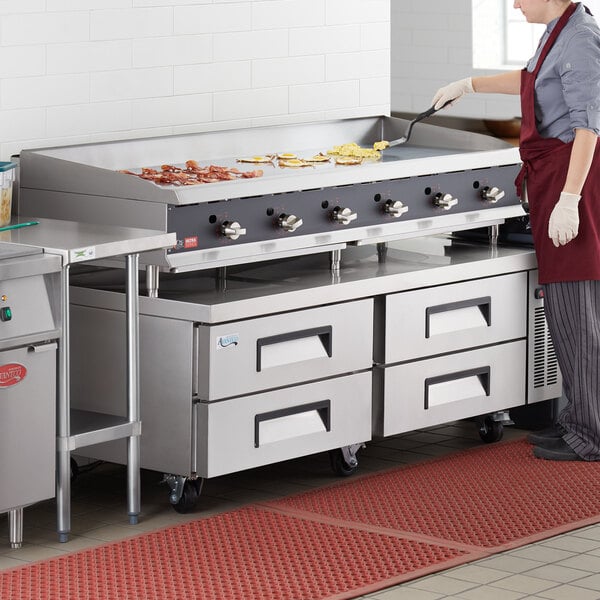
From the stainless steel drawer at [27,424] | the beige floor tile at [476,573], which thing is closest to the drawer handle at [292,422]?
the stainless steel drawer at [27,424]

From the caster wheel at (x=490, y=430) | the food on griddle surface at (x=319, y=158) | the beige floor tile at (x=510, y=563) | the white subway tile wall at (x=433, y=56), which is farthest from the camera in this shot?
the white subway tile wall at (x=433, y=56)

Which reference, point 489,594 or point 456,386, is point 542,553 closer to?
point 489,594

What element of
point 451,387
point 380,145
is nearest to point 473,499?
point 451,387

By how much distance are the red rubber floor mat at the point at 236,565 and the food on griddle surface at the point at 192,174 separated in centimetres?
107

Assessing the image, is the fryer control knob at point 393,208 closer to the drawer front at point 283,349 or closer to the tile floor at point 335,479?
the drawer front at point 283,349

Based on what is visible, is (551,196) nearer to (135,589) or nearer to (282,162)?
(282,162)

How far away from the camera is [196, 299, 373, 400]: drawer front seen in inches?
175

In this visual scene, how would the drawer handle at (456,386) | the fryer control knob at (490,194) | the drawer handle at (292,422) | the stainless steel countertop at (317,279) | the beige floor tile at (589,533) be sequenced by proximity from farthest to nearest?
the fryer control knob at (490,194), the drawer handle at (456,386), the drawer handle at (292,422), the stainless steel countertop at (317,279), the beige floor tile at (589,533)

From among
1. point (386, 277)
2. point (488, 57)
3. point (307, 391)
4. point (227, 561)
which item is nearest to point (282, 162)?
point (386, 277)

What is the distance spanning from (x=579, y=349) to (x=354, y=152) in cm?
109

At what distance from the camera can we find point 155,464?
15.1ft

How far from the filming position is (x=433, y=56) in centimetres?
998

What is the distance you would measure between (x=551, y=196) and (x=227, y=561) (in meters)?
1.85

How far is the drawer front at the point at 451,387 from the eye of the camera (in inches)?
197
